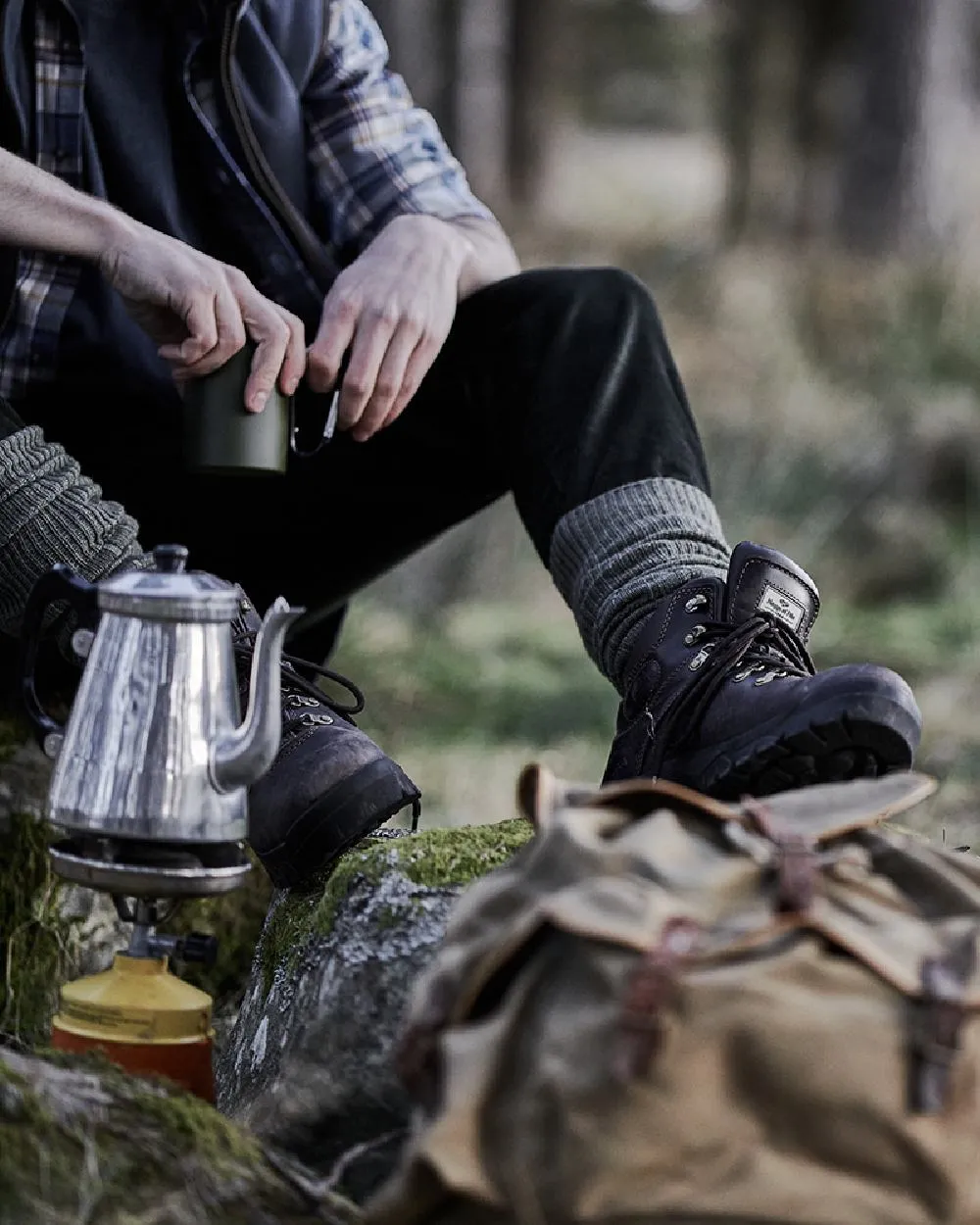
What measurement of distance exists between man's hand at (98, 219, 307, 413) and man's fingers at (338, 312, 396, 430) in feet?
0.28

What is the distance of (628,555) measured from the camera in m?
2.04

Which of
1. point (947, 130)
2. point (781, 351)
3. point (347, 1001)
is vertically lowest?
point (781, 351)

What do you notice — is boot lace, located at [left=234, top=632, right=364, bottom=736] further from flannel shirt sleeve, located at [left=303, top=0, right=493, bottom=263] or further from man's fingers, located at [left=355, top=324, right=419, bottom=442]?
flannel shirt sleeve, located at [left=303, top=0, right=493, bottom=263]

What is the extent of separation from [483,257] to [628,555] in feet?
1.95

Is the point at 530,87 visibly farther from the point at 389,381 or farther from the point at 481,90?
the point at 389,381

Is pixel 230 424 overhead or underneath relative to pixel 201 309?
underneath

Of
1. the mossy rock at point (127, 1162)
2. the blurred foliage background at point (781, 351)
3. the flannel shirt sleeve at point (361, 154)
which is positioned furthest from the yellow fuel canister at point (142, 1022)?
the blurred foliage background at point (781, 351)

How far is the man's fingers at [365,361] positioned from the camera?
2.16 m

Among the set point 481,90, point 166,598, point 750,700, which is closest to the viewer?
point 166,598

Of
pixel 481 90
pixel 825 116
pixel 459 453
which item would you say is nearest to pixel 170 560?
pixel 459 453

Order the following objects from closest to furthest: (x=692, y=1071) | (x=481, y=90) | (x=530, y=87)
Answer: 1. (x=692, y=1071)
2. (x=481, y=90)
3. (x=530, y=87)

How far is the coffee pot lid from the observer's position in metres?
1.57

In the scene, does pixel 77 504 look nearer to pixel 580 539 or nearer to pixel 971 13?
pixel 580 539

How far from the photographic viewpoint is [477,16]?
37.3ft
